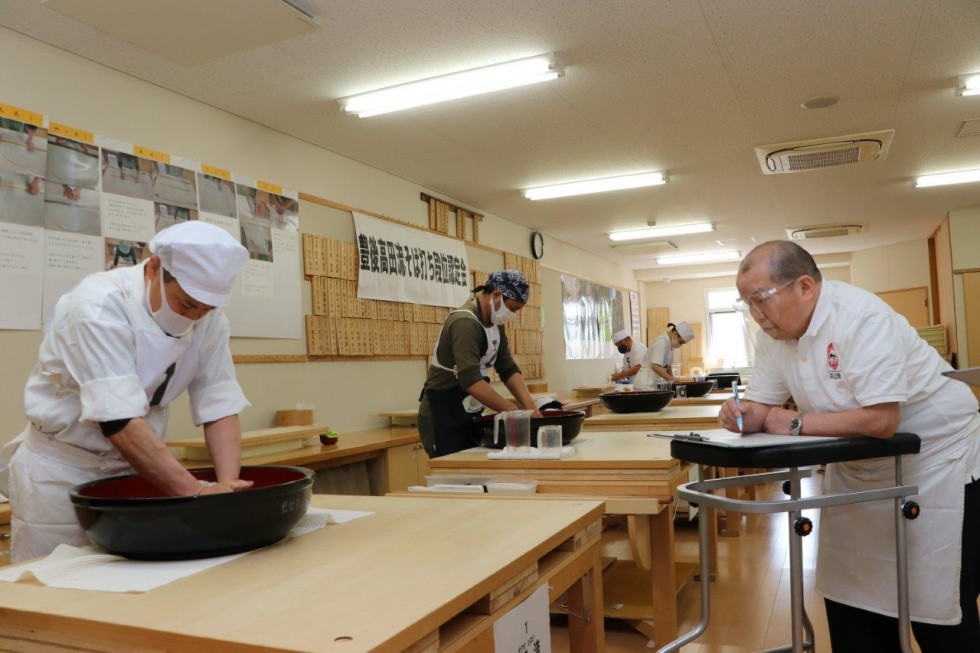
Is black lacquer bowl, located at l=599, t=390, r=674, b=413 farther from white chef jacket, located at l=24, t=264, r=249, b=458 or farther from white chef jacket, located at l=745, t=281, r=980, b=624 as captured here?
white chef jacket, located at l=24, t=264, r=249, b=458

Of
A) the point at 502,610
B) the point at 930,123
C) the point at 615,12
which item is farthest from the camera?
the point at 930,123

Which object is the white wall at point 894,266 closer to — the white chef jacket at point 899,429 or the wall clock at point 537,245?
the wall clock at point 537,245

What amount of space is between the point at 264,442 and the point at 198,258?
241 cm

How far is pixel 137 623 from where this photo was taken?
0.96 m

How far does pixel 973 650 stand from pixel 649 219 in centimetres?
681

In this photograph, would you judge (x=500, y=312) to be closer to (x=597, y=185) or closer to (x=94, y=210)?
(x=94, y=210)

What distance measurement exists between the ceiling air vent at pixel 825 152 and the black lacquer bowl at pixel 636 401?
7.53 feet

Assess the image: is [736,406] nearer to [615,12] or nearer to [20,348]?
[615,12]

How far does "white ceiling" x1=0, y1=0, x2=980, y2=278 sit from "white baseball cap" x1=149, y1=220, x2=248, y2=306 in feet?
5.76

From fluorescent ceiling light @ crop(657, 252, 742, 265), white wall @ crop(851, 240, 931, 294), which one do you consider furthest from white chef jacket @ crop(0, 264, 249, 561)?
white wall @ crop(851, 240, 931, 294)

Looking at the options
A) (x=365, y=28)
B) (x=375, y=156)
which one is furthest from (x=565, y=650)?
(x=375, y=156)

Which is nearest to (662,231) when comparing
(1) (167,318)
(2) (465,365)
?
(2) (465,365)

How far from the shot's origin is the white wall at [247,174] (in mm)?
3199

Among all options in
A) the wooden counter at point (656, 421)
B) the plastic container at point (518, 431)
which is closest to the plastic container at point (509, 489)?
the plastic container at point (518, 431)
